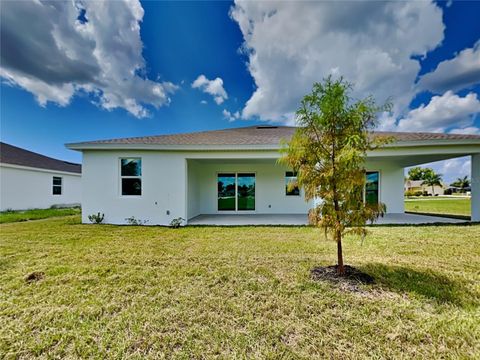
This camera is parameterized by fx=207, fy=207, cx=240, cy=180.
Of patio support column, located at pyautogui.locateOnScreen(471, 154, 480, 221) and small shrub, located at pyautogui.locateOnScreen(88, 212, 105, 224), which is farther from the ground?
patio support column, located at pyautogui.locateOnScreen(471, 154, 480, 221)

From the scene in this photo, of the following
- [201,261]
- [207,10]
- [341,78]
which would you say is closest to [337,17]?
[207,10]

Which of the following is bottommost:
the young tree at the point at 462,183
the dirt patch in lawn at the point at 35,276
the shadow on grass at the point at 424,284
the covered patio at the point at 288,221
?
the covered patio at the point at 288,221

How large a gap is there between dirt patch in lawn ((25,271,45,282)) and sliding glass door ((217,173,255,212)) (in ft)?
27.7

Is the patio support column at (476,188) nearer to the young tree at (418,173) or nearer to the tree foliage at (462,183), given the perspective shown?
the young tree at (418,173)

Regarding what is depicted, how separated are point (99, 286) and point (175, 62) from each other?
12.8 metres

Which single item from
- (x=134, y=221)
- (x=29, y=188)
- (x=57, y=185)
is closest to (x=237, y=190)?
(x=134, y=221)

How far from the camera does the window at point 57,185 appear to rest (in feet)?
53.4

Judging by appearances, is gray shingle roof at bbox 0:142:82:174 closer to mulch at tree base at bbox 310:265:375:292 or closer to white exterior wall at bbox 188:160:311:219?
white exterior wall at bbox 188:160:311:219

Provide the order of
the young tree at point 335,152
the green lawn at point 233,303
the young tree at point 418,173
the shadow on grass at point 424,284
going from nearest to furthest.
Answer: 1. the green lawn at point 233,303
2. the shadow on grass at point 424,284
3. the young tree at point 335,152
4. the young tree at point 418,173

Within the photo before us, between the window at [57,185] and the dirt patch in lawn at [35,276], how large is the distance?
54.3 ft

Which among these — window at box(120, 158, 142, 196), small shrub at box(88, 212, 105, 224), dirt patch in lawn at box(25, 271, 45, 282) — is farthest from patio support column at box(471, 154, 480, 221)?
small shrub at box(88, 212, 105, 224)

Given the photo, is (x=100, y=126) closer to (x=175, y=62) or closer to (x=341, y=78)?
(x=175, y=62)

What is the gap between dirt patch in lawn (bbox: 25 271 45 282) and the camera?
11.5 feet

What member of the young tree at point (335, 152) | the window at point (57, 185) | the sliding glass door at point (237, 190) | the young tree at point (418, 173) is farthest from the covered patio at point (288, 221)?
the young tree at point (418, 173)
